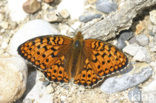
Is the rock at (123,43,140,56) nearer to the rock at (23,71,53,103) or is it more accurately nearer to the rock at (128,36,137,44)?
the rock at (128,36,137,44)

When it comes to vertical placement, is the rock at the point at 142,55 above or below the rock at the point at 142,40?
below

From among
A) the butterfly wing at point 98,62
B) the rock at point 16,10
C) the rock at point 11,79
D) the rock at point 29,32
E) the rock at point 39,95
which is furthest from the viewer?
the rock at point 16,10

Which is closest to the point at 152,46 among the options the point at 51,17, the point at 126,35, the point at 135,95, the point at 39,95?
the point at 126,35

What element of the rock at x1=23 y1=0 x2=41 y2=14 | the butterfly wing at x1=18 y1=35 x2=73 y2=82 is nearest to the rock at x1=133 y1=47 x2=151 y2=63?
the butterfly wing at x1=18 y1=35 x2=73 y2=82

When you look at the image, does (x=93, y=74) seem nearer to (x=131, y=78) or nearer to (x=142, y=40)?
(x=131, y=78)

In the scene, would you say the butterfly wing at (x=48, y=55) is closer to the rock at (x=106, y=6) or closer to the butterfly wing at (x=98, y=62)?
the butterfly wing at (x=98, y=62)

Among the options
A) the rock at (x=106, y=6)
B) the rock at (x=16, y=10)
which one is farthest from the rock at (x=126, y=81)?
the rock at (x=16, y=10)

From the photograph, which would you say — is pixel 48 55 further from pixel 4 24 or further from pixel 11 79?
pixel 4 24

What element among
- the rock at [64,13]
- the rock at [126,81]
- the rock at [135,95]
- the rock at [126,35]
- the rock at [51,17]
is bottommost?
the rock at [135,95]
